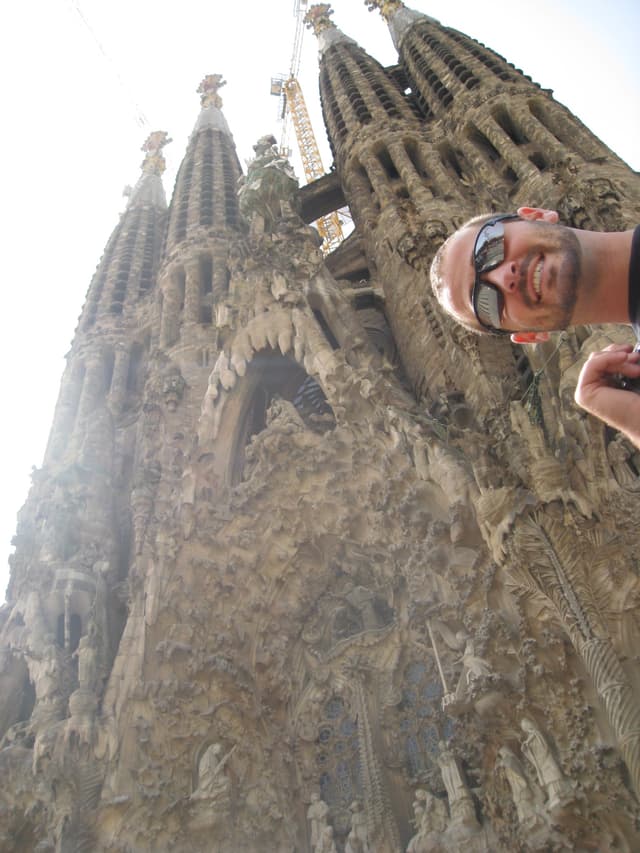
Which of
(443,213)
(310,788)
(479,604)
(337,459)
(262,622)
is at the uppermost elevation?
(443,213)

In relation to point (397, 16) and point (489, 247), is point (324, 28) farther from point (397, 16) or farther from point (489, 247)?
point (489, 247)

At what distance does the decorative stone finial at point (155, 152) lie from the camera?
Result: 30062mm

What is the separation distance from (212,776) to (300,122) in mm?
35622

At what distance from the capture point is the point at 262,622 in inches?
363

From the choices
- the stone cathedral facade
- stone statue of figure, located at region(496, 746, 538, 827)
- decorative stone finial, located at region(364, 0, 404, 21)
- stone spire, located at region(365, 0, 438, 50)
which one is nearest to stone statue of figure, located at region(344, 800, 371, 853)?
the stone cathedral facade

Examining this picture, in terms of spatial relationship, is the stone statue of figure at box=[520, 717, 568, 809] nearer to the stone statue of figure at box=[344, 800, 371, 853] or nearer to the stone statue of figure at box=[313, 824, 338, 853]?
the stone statue of figure at box=[344, 800, 371, 853]

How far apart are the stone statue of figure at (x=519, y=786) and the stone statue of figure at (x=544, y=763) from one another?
6.1 inches

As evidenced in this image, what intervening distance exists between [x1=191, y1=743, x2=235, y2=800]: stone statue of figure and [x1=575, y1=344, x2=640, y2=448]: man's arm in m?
7.22

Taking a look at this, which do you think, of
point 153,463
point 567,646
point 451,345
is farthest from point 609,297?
point 153,463

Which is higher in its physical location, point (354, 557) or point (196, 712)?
point (354, 557)

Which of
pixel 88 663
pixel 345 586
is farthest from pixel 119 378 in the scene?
pixel 345 586

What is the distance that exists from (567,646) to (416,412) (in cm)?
374

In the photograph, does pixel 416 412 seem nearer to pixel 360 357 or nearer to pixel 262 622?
pixel 360 357

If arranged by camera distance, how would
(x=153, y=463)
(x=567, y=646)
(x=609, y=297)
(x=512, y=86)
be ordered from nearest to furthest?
(x=609, y=297) < (x=567, y=646) < (x=153, y=463) < (x=512, y=86)
